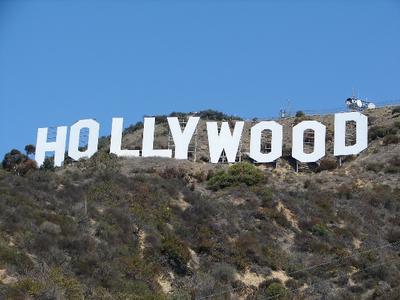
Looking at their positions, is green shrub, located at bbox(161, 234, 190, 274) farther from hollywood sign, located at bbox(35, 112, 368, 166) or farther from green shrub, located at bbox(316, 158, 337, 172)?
green shrub, located at bbox(316, 158, 337, 172)

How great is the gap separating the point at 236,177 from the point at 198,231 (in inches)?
404

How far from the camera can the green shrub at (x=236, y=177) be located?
5560 centimetres

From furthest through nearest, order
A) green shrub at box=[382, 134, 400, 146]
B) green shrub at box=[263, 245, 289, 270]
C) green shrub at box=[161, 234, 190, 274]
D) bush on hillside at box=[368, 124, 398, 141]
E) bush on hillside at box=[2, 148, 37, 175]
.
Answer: bush on hillside at box=[368, 124, 398, 141] < green shrub at box=[382, 134, 400, 146] < bush on hillside at box=[2, 148, 37, 175] < green shrub at box=[263, 245, 289, 270] < green shrub at box=[161, 234, 190, 274]

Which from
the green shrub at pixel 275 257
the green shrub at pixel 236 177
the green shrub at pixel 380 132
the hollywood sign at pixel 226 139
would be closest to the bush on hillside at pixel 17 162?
the hollywood sign at pixel 226 139

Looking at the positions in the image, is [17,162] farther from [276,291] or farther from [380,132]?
[276,291]

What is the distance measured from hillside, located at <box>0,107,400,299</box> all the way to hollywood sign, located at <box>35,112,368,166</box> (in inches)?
49.3

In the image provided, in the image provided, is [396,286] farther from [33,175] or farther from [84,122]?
[84,122]

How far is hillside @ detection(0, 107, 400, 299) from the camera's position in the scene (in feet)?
124

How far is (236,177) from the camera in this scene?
55625 mm

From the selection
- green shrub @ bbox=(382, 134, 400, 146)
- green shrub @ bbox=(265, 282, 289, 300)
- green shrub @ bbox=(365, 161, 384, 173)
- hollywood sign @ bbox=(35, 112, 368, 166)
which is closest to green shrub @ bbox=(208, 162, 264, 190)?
hollywood sign @ bbox=(35, 112, 368, 166)

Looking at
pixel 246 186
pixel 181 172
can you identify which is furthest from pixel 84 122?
pixel 246 186

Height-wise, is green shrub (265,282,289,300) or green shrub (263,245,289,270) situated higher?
green shrub (263,245,289,270)

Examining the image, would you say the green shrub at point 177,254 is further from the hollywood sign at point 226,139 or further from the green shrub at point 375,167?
the green shrub at point 375,167

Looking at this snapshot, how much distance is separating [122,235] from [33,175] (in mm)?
9832
